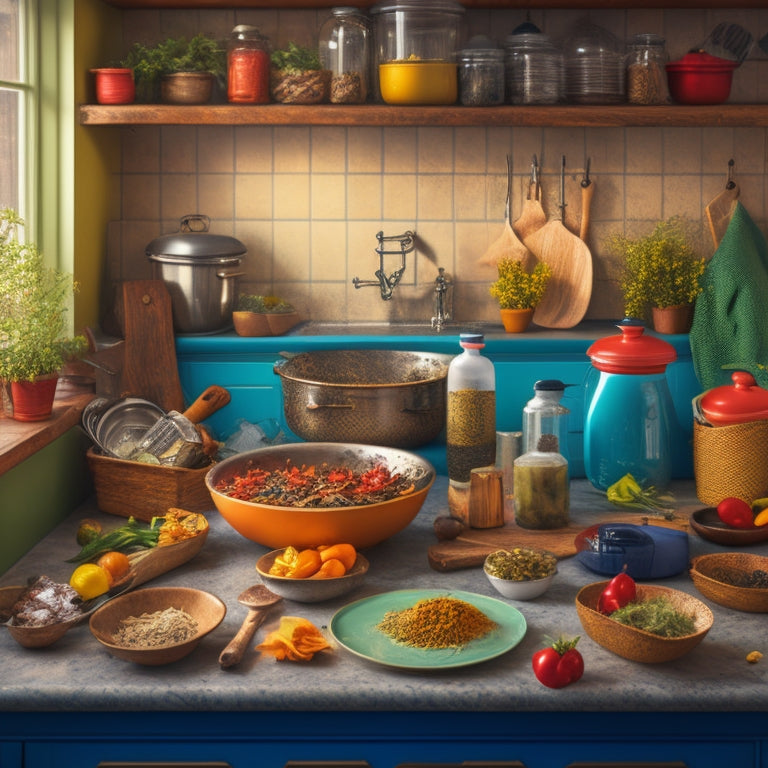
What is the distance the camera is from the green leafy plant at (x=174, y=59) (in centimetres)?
308

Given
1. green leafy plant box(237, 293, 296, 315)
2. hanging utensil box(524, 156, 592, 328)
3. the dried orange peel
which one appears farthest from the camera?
hanging utensil box(524, 156, 592, 328)

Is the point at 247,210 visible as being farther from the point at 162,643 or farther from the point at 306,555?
the point at 162,643

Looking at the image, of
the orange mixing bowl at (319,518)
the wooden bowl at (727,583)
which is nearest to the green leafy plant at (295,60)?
the orange mixing bowl at (319,518)

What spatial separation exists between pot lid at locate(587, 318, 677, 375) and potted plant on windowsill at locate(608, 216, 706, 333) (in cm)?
45

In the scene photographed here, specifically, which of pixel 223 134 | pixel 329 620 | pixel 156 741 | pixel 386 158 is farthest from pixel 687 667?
pixel 223 134

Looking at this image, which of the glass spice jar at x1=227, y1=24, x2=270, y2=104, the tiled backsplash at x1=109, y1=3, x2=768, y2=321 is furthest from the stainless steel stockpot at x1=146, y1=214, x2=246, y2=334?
the glass spice jar at x1=227, y1=24, x2=270, y2=104

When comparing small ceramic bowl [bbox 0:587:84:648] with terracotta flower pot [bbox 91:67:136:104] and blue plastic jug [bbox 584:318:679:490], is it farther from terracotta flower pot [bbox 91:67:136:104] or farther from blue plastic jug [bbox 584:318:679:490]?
terracotta flower pot [bbox 91:67:136:104]

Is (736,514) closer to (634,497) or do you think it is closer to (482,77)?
(634,497)

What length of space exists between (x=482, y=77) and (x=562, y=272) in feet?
2.11

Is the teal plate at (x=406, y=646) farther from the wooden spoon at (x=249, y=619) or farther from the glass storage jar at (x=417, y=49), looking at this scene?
the glass storage jar at (x=417, y=49)

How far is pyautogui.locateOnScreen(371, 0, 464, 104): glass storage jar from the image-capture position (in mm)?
2973

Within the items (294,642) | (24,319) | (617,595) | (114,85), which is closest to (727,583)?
(617,595)

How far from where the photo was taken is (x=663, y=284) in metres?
3.06

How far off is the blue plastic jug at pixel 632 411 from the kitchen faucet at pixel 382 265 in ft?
2.89
